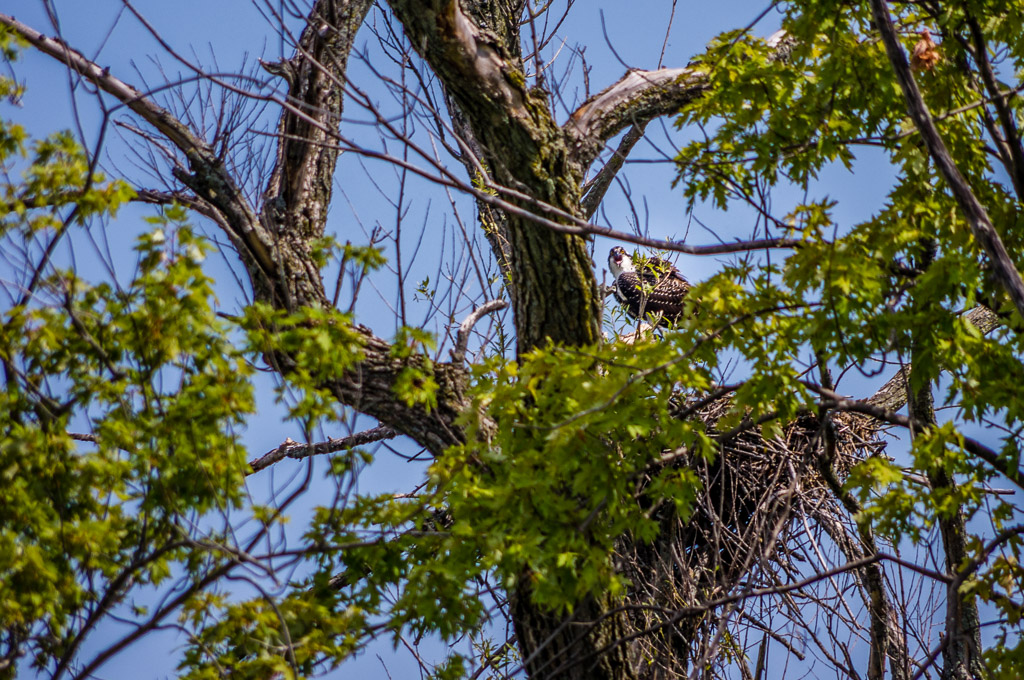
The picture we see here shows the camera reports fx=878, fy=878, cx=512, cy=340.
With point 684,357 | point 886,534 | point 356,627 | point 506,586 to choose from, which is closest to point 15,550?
point 356,627

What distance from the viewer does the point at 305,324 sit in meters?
4.43

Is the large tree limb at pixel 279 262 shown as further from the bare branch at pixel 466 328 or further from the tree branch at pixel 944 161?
the tree branch at pixel 944 161

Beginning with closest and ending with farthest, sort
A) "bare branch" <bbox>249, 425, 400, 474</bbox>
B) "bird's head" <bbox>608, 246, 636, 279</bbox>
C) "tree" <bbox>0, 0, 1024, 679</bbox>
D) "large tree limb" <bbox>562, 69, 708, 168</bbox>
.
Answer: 1. "tree" <bbox>0, 0, 1024, 679</bbox>
2. "large tree limb" <bbox>562, 69, 708, 168</bbox>
3. "bare branch" <bbox>249, 425, 400, 474</bbox>
4. "bird's head" <bbox>608, 246, 636, 279</bbox>

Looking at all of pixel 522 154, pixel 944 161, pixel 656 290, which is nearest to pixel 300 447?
pixel 522 154

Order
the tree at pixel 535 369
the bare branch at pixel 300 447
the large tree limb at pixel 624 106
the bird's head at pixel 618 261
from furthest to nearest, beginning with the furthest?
the bird's head at pixel 618 261 < the bare branch at pixel 300 447 < the large tree limb at pixel 624 106 < the tree at pixel 535 369

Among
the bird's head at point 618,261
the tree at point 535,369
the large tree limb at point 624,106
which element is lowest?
the tree at point 535,369

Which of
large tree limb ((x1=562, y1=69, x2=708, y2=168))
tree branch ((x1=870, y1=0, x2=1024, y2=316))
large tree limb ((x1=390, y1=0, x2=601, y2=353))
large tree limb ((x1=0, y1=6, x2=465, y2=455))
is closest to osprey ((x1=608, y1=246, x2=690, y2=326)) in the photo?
large tree limb ((x1=562, y1=69, x2=708, y2=168))

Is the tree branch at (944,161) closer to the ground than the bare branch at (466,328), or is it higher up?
closer to the ground

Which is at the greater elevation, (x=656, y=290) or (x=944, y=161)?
(x=656, y=290)

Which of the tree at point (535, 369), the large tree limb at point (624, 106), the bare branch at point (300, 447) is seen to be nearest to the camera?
the tree at point (535, 369)

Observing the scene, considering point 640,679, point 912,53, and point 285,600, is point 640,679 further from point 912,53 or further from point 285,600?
point 912,53

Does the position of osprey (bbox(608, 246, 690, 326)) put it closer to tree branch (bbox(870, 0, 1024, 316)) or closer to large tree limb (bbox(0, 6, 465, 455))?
large tree limb (bbox(0, 6, 465, 455))

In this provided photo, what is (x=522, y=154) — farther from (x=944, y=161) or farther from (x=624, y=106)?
(x=944, y=161)

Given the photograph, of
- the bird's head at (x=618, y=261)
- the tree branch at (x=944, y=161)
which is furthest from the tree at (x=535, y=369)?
the bird's head at (x=618, y=261)
